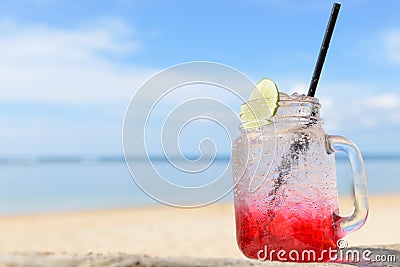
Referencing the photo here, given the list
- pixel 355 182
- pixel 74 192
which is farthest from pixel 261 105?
pixel 74 192

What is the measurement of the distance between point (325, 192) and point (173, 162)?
1.87ft

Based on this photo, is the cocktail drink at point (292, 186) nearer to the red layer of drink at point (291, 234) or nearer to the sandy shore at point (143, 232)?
the red layer of drink at point (291, 234)

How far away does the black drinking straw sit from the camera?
→ 6.89 feet

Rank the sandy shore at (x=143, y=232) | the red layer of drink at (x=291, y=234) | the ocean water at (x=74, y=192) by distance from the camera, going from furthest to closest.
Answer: the ocean water at (x=74, y=192) < the sandy shore at (x=143, y=232) < the red layer of drink at (x=291, y=234)

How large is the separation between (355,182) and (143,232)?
6.13m

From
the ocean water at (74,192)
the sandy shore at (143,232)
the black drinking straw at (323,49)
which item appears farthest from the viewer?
the ocean water at (74,192)

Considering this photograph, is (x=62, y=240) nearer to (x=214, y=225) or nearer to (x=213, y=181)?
(x=214, y=225)

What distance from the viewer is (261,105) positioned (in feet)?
6.73

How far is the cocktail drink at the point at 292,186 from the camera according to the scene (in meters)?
1.97

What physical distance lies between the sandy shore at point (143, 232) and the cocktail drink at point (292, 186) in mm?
2706

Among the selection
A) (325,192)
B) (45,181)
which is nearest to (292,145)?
(325,192)

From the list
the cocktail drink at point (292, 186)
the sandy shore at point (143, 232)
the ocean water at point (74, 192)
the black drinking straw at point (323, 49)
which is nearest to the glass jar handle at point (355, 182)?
the cocktail drink at point (292, 186)

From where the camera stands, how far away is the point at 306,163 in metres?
2.02

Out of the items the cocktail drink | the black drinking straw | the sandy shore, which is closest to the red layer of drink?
the cocktail drink
